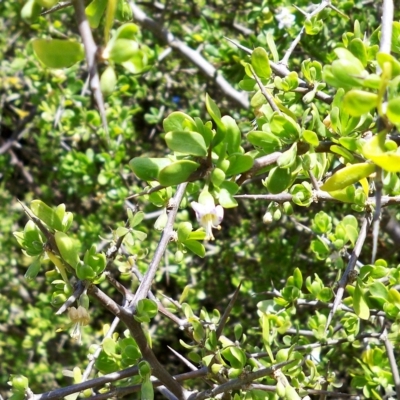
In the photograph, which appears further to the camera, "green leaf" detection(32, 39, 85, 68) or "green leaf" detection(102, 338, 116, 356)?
"green leaf" detection(102, 338, 116, 356)

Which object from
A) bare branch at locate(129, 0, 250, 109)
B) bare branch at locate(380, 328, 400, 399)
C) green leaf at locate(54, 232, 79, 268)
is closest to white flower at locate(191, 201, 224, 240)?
green leaf at locate(54, 232, 79, 268)

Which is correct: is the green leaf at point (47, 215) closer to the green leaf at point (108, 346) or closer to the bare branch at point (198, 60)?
the green leaf at point (108, 346)

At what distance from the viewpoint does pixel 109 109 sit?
2.21 meters

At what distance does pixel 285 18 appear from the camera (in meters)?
1.84

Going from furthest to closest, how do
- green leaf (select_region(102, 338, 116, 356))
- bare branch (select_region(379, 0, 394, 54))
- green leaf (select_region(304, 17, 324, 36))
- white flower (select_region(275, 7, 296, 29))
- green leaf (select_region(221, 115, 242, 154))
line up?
1. white flower (select_region(275, 7, 296, 29))
2. green leaf (select_region(304, 17, 324, 36))
3. green leaf (select_region(102, 338, 116, 356))
4. green leaf (select_region(221, 115, 242, 154))
5. bare branch (select_region(379, 0, 394, 54))

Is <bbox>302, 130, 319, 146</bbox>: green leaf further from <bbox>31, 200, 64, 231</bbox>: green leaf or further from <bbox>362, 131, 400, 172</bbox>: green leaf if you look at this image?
<bbox>31, 200, 64, 231</bbox>: green leaf

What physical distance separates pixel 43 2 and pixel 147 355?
63 cm

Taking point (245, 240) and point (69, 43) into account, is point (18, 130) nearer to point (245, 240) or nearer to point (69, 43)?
point (245, 240)

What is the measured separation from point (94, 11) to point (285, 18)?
1253 mm

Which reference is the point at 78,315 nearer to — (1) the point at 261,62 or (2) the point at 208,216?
(2) the point at 208,216

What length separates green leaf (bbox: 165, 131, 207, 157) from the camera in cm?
74

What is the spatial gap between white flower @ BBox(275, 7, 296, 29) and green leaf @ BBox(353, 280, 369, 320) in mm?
1105

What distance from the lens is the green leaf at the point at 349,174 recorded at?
682 mm

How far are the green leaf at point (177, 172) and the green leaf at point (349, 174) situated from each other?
0.19m
